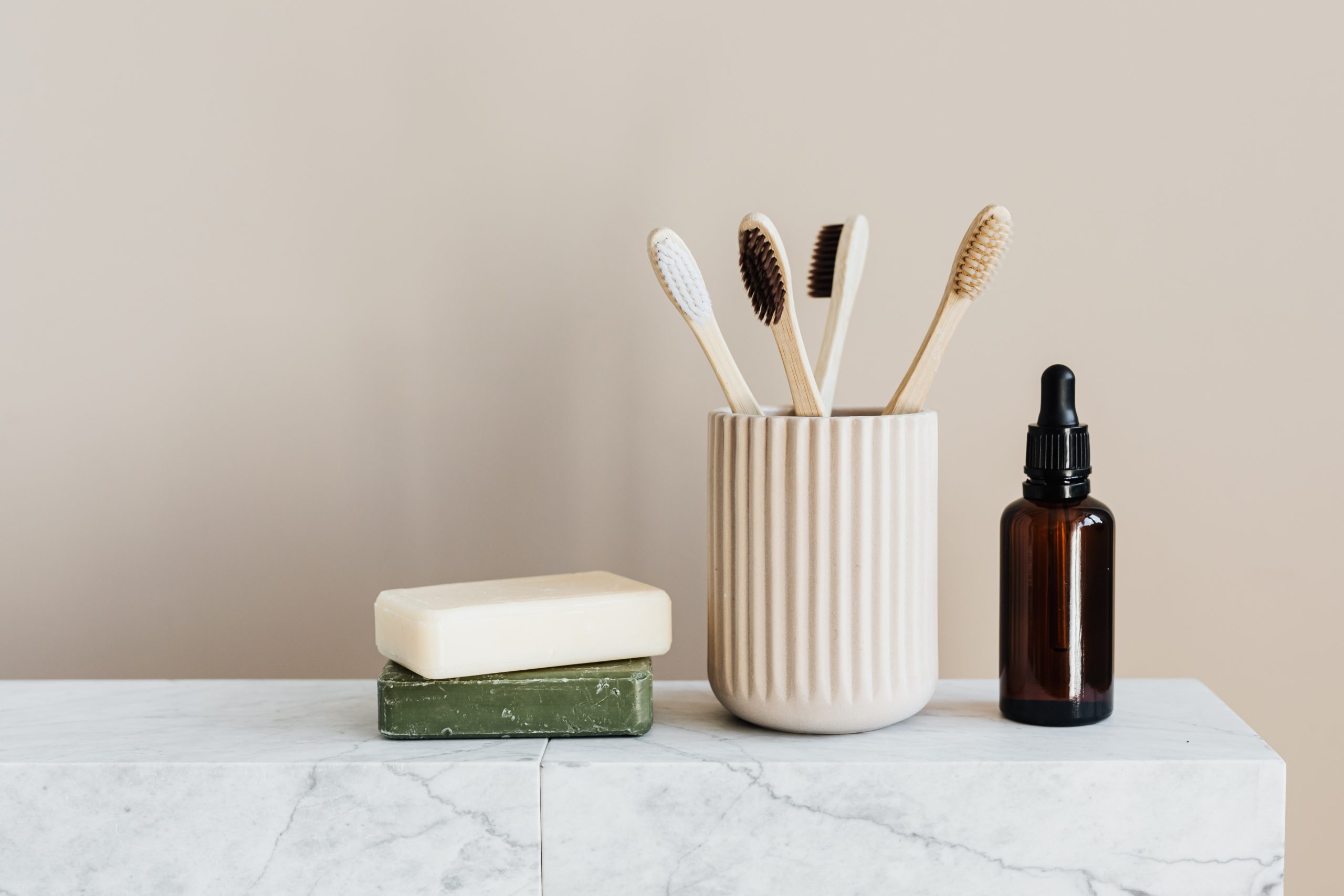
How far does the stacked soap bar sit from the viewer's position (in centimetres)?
51

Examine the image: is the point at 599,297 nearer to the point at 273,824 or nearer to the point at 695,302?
the point at 695,302

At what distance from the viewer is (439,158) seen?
0.71m

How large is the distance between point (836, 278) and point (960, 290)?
0.27ft

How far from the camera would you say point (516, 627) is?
0.52 meters

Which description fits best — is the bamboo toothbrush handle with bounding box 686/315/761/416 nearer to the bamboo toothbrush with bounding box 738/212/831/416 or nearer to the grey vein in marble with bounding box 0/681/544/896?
the bamboo toothbrush with bounding box 738/212/831/416

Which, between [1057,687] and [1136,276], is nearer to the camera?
[1057,687]

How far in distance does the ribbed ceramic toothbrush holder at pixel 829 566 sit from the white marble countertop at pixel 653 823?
0.11 ft

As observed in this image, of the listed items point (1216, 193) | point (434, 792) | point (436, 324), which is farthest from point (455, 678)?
point (1216, 193)

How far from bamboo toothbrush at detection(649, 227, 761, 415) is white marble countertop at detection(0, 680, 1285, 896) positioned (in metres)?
0.19

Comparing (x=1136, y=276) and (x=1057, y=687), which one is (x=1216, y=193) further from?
(x=1057, y=687)

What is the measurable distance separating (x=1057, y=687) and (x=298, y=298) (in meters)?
0.56

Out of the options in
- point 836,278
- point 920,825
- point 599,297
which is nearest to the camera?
point 920,825

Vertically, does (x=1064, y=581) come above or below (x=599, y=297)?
below

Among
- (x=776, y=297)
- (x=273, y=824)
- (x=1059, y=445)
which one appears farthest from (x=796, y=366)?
(x=273, y=824)
